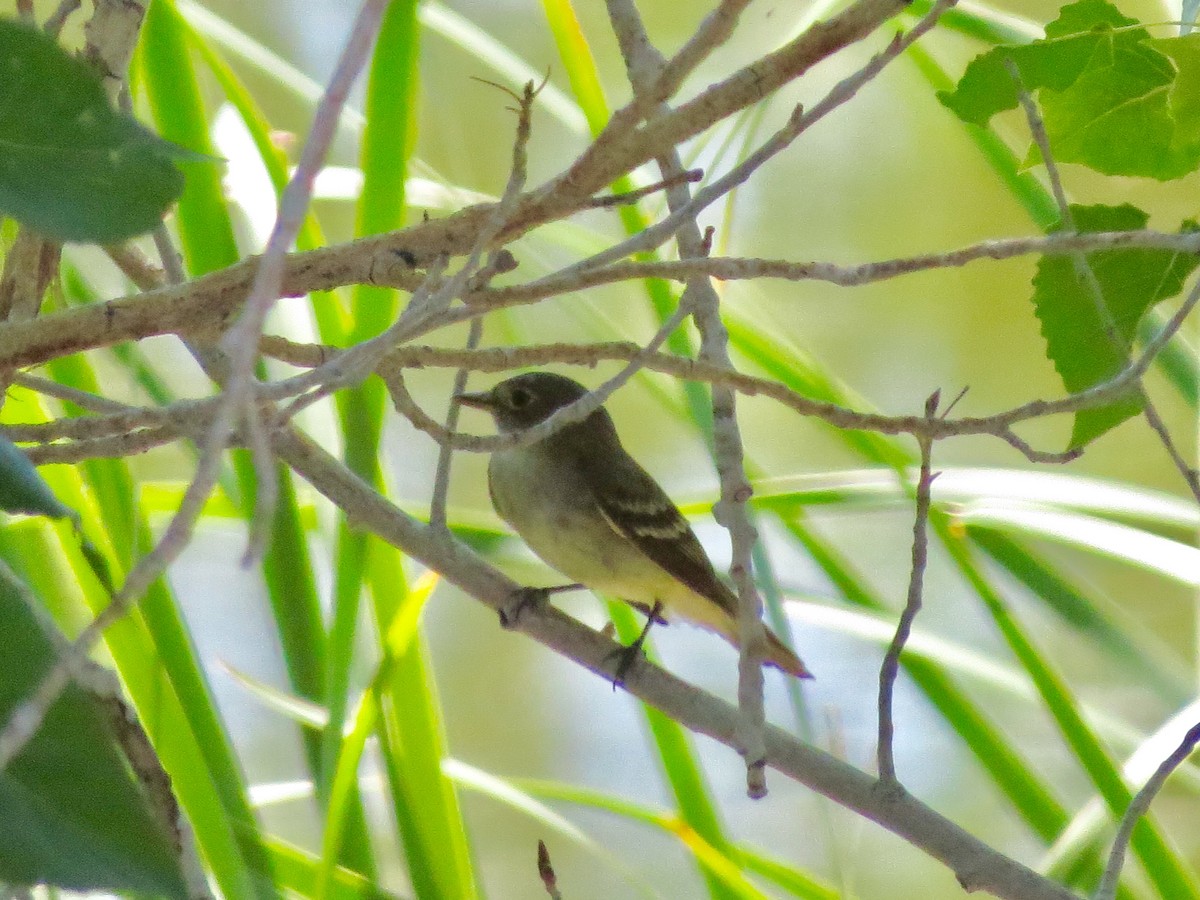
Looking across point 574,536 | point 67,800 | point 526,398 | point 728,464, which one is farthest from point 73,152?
point 526,398

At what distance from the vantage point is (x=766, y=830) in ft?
15.2

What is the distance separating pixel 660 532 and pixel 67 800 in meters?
1.66

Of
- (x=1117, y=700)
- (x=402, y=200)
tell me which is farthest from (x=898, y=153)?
(x=402, y=200)

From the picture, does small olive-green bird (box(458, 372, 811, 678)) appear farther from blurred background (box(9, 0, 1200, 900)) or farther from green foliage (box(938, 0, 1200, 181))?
green foliage (box(938, 0, 1200, 181))

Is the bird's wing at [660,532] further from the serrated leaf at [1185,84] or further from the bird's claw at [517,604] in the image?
the serrated leaf at [1185,84]

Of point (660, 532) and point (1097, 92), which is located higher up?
point (1097, 92)

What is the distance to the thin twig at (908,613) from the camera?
1138 millimetres

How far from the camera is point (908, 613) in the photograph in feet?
3.72

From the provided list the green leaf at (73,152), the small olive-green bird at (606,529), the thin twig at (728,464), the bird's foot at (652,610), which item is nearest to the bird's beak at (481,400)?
the small olive-green bird at (606,529)

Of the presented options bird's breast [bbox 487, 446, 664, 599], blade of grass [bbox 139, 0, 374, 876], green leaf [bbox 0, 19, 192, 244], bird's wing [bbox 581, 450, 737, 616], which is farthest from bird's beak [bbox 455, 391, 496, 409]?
green leaf [bbox 0, 19, 192, 244]

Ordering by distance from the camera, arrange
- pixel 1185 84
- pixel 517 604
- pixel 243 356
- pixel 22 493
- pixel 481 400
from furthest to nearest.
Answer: pixel 481 400
pixel 517 604
pixel 1185 84
pixel 22 493
pixel 243 356

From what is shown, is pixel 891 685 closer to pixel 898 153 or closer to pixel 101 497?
pixel 101 497

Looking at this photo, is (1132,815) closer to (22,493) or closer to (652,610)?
(22,493)

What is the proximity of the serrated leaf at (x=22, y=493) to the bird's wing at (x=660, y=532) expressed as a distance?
1.54 metres
